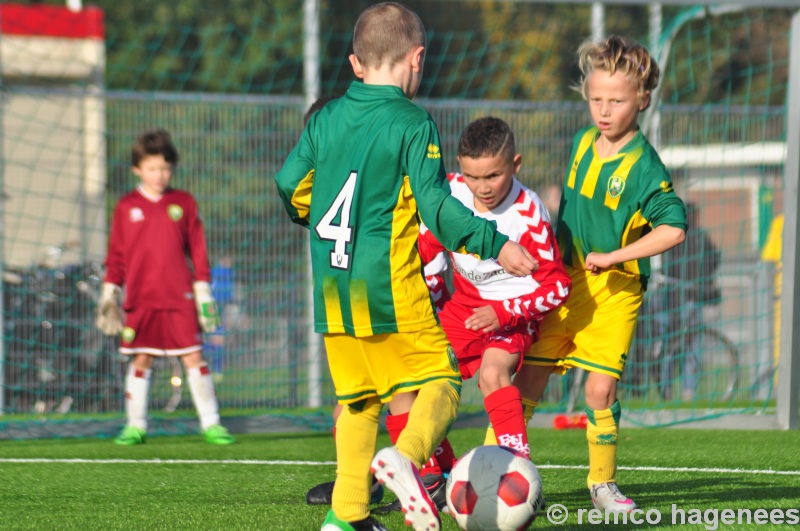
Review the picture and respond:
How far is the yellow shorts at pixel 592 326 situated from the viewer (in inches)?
171

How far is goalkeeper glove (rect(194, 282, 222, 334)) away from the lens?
662cm

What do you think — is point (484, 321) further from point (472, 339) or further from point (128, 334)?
point (128, 334)

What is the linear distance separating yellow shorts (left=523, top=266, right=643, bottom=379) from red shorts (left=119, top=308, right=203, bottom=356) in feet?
9.04

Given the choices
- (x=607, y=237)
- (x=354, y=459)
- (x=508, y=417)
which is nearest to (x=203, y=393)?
(x=508, y=417)

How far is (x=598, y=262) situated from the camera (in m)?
4.06

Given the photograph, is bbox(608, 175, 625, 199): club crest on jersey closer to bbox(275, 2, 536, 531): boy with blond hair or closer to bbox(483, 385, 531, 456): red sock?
bbox(483, 385, 531, 456): red sock

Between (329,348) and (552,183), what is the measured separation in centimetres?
588

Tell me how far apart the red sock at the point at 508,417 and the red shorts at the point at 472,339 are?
19cm

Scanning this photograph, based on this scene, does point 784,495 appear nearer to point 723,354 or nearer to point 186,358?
point 186,358

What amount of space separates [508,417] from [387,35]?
148 centimetres

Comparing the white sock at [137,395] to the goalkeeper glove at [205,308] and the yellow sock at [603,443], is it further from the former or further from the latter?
the yellow sock at [603,443]

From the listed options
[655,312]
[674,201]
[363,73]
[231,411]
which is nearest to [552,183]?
[655,312]

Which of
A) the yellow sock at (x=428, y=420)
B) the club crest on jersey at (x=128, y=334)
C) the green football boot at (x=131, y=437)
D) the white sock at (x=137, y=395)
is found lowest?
the green football boot at (x=131, y=437)

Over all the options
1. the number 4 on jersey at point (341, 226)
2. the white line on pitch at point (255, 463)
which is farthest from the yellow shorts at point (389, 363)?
the white line on pitch at point (255, 463)
